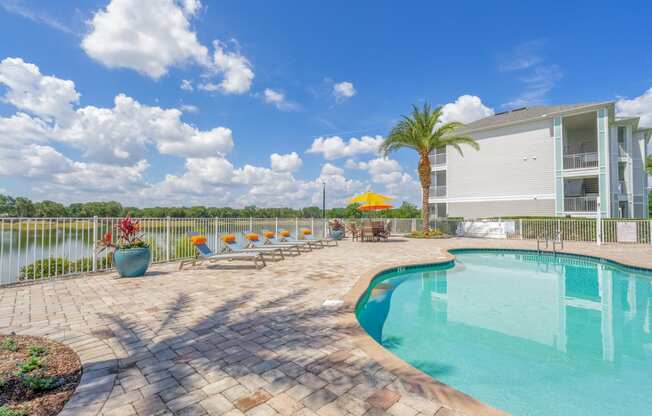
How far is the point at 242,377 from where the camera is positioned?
2404 millimetres

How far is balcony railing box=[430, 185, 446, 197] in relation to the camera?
989 inches

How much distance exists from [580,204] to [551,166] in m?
3.07

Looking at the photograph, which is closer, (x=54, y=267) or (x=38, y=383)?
(x=38, y=383)

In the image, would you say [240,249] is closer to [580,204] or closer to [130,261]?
[130,261]

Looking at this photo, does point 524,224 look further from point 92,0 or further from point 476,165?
point 92,0

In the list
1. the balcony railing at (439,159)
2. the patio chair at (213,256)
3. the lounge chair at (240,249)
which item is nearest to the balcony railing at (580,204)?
the balcony railing at (439,159)

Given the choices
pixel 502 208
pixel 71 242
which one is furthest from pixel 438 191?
pixel 71 242

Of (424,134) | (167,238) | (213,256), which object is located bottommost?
(213,256)

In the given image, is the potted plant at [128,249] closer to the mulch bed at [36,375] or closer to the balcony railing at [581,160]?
the mulch bed at [36,375]

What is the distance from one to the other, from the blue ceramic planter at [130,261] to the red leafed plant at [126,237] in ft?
0.72

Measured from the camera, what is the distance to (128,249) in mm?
6531

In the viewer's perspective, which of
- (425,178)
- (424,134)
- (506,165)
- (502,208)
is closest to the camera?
(424,134)

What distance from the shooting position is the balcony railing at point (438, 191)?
2511 cm

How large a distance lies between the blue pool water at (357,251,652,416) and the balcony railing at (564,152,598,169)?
13.8 meters
